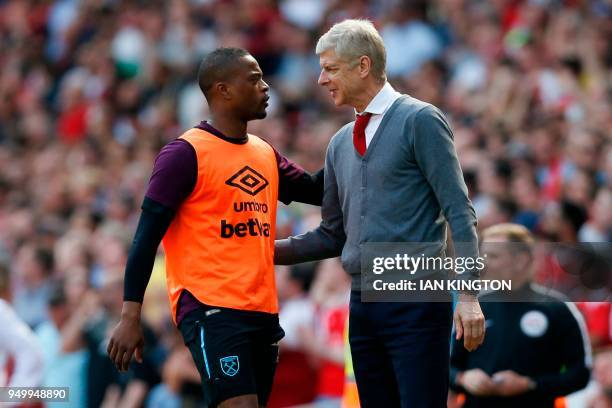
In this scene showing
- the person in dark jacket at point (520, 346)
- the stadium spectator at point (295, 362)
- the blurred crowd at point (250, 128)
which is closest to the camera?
the person in dark jacket at point (520, 346)

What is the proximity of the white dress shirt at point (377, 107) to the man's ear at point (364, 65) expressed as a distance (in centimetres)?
11

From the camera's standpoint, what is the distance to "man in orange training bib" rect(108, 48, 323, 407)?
18.3 feet

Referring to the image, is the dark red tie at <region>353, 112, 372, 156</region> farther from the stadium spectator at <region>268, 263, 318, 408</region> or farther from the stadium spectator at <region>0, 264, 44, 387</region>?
the stadium spectator at <region>268, 263, 318, 408</region>

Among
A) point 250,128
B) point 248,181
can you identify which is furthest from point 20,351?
point 250,128

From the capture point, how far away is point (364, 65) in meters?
5.72

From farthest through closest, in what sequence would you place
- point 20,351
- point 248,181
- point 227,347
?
point 20,351
point 248,181
point 227,347

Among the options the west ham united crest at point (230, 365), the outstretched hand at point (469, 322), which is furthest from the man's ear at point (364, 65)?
the west ham united crest at point (230, 365)

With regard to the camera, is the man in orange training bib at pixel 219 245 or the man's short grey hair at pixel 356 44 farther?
the man's short grey hair at pixel 356 44

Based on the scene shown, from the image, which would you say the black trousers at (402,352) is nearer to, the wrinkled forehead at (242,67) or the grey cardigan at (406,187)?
the grey cardigan at (406,187)

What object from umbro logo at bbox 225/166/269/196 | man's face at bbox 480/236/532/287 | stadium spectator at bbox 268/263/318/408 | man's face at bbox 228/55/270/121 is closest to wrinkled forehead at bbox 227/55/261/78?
man's face at bbox 228/55/270/121

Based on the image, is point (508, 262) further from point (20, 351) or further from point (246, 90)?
point (20, 351)

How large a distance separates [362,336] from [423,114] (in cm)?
100

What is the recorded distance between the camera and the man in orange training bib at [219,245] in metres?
5.57

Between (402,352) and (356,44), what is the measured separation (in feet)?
4.48
